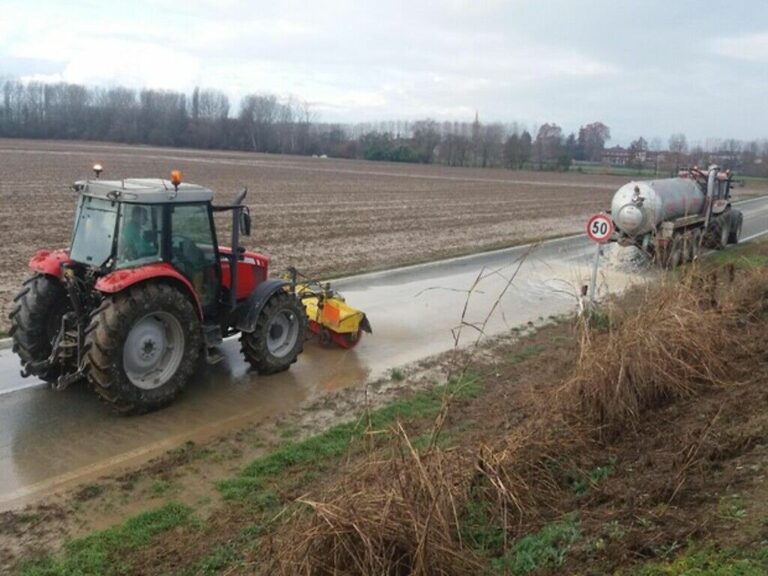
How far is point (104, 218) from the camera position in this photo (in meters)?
7.37

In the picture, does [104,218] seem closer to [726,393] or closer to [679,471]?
[679,471]

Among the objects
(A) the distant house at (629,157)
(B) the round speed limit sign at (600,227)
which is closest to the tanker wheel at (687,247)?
(B) the round speed limit sign at (600,227)

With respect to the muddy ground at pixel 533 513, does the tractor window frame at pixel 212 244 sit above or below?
above

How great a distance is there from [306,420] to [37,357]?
310 cm

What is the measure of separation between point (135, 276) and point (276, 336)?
233 centimetres

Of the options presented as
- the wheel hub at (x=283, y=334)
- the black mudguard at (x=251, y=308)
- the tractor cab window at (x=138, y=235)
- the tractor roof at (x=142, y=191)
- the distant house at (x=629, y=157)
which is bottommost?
the wheel hub at (x=283, y=334)

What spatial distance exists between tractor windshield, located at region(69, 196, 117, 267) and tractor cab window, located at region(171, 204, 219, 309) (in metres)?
0.65

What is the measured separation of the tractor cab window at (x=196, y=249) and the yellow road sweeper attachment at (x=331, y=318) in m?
1.70

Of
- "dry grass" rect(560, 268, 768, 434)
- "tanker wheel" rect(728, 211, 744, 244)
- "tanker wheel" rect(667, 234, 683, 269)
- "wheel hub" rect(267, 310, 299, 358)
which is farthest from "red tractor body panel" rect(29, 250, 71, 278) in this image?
"tanker wheel" rect(728, 211, 744, 244)

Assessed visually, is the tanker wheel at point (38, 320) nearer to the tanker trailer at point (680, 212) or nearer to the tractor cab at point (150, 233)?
the tractor cab at point (150, 233)

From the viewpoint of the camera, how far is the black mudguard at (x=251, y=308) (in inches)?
324

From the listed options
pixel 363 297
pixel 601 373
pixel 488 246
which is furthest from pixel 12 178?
pixel 601 373

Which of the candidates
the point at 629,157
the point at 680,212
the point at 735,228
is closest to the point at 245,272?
the point at 680,212

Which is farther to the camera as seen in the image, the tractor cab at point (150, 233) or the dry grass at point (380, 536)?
the tractor cab at point (150, 233)
